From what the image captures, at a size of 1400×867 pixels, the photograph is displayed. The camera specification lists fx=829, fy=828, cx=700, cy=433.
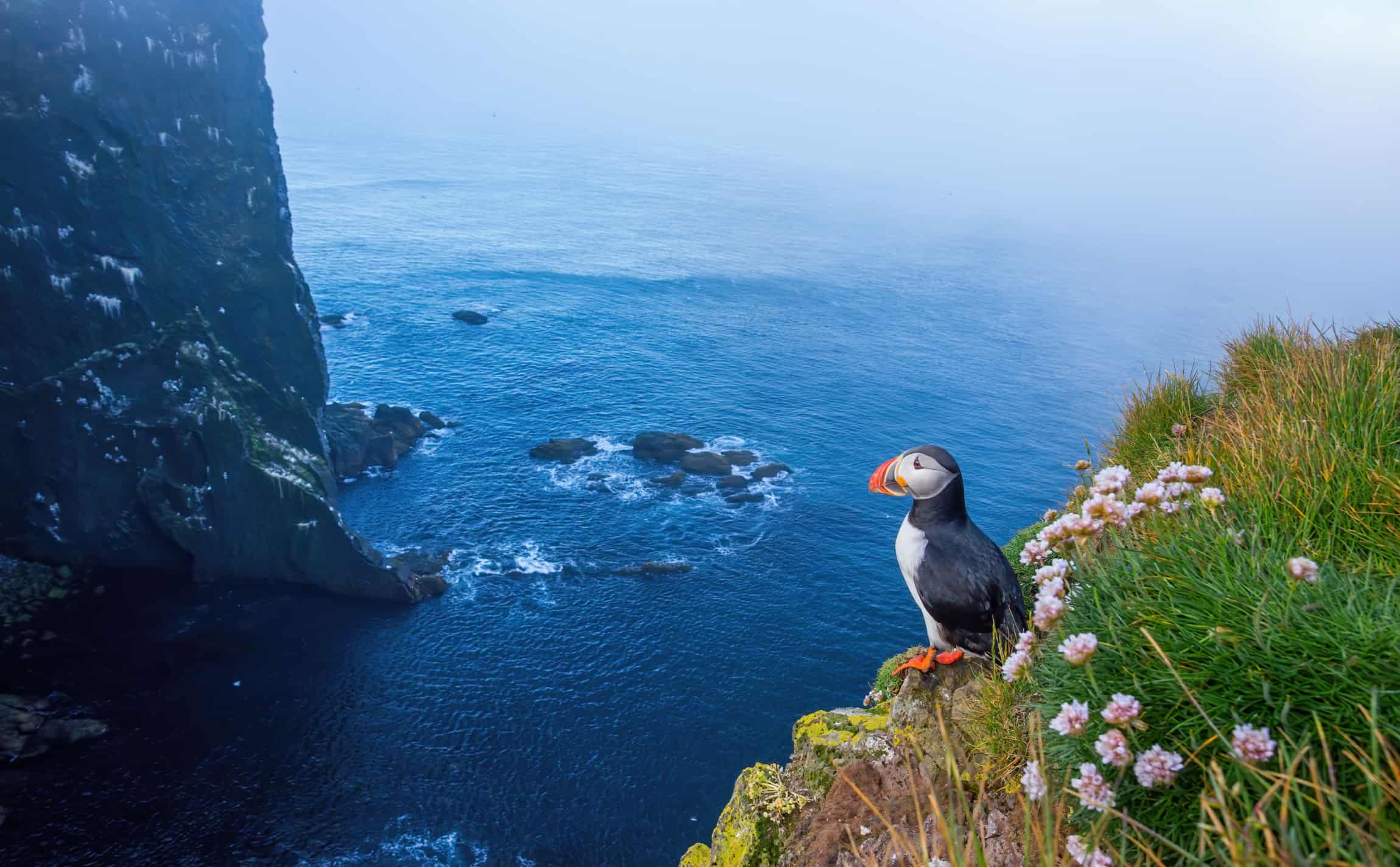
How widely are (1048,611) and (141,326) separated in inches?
2458

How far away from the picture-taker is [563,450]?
233ft

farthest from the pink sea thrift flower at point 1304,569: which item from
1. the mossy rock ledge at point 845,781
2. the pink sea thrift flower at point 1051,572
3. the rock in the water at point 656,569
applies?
the rock in the water at point 656,569

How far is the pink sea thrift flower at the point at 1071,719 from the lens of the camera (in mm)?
4594

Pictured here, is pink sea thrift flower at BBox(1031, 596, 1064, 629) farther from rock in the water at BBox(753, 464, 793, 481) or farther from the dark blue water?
rock in the water at BBox(753, 464, 793, 481)

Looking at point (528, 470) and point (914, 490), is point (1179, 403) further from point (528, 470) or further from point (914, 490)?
point (528, 470)

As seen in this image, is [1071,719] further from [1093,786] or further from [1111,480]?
[1111,480]

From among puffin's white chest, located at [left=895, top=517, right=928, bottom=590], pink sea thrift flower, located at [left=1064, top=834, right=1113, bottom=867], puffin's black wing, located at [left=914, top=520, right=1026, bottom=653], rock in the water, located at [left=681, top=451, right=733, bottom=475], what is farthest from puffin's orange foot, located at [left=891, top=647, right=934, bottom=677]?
rock in the water, located at [left=681, top=451, right=733, bottom=475]

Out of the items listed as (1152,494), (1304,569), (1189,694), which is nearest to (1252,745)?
(1189,694)

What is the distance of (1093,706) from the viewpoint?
5.02m

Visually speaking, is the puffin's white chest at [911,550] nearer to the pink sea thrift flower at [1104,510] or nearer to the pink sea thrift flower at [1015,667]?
the pink sea thrift flower at [1104,510]

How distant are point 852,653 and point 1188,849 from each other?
1868 inches

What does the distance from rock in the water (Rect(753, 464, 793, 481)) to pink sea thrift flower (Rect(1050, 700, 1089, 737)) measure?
64.0 metres

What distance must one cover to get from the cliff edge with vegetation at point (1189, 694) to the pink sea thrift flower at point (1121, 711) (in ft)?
0.03

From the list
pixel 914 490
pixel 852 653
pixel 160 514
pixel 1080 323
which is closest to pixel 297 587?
pixel 160 514
